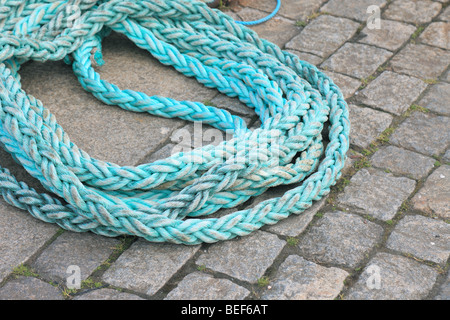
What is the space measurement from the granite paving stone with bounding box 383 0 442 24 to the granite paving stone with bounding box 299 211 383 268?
1.75 metres

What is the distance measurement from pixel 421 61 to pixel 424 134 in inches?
26.3

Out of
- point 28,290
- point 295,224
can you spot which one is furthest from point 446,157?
point 28,290

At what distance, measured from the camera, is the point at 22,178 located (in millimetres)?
2514

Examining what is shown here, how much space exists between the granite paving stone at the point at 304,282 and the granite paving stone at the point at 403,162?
2.12 feet

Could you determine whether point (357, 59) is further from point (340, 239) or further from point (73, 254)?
point (73, 254)

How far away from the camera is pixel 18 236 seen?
2.27 m

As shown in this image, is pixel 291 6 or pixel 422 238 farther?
pixel 291 6

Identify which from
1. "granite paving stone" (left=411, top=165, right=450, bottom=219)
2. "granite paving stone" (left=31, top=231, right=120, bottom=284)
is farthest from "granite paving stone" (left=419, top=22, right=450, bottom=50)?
"granite paving stone" (left=31, top=231, right=120, bottom=284)

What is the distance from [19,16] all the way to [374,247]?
1934mm

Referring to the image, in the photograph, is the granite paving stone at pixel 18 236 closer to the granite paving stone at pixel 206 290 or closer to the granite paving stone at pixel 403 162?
the granite paving stone at pixel 206 290

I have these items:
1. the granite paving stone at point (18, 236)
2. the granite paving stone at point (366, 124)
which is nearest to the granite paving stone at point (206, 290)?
the granite paving stone at point (18, 236)

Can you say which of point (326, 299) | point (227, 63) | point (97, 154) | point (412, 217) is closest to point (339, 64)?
point (227, 63)

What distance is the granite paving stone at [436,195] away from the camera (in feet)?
7.77

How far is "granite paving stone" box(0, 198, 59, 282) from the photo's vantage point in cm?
217
